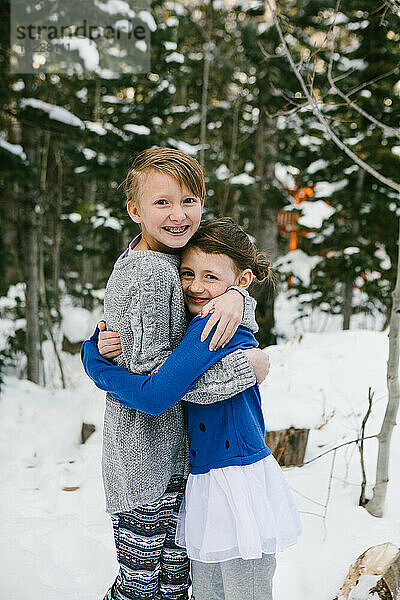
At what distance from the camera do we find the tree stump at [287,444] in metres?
3.46

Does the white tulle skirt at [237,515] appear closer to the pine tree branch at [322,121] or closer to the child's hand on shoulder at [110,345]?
the child's hand on shoulder at [110,345]

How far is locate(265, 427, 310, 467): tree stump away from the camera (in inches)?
136

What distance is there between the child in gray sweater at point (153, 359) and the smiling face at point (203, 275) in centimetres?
5

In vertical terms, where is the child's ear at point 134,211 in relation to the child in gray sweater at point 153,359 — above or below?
above

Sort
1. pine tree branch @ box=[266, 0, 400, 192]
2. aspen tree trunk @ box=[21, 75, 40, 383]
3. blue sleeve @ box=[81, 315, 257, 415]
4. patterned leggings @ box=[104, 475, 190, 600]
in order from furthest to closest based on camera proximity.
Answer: aspen tree trunk @ box=[21, 75, 40, 383]
pine tree branch @ box=[266, 0, 400, 192]
patterned leggings @ box=[104, 475, 190, 600]
blue sleeve @ box=[81, 315, 257, 415]

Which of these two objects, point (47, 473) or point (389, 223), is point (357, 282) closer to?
point (389, 223)

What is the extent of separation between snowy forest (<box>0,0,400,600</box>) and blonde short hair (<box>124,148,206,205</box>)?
1.28 meters

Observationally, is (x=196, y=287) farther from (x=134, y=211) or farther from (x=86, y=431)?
(x=86, y=431)

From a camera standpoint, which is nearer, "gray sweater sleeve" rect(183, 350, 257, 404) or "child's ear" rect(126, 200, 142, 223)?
"gray sweater sleeve" rect(183, 350, 257, 404)

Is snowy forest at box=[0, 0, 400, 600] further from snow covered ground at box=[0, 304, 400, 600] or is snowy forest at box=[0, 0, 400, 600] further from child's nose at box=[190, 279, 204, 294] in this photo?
child's nose at box=[190, 279, 204, 294]

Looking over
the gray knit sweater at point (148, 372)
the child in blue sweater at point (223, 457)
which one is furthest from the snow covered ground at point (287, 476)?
the gray knit sweater at point (148, 372)

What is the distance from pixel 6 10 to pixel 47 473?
4597mm

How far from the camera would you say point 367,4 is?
19.1 feet

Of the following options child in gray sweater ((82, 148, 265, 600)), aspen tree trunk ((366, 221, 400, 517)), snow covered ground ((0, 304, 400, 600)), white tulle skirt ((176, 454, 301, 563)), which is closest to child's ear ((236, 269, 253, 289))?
child in gray sweater ((82, 148, 265, 600))
